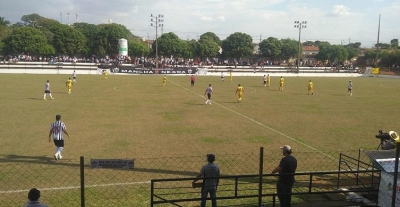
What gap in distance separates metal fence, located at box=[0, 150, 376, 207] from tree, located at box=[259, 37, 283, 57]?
96784mm

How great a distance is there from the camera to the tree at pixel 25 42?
259ft

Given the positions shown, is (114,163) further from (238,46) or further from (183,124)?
(238,46)

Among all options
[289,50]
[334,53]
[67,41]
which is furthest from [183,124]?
[334,53]

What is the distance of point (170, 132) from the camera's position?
16.6 m

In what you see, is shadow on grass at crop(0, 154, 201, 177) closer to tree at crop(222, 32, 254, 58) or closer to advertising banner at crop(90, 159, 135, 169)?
advertising banner at crop(90, 159, 135, 169)

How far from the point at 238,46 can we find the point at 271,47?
10805 millimetres

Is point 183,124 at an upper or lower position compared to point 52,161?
upper

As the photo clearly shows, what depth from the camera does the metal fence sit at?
8.78 m

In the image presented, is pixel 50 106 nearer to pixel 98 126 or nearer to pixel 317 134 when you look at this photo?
pixel 98 126

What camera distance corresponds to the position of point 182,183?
10.2 m

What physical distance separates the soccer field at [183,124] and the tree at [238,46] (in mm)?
75321

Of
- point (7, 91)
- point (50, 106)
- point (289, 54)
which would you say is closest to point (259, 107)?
point (50, 106)

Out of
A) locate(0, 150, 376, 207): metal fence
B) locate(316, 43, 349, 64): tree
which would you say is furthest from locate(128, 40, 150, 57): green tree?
locate(0, 150, 376, 207): metal fence

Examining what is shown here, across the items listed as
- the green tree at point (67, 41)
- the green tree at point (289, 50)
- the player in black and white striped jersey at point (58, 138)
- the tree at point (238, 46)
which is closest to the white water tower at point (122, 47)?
the green tree at point (67, 41)
